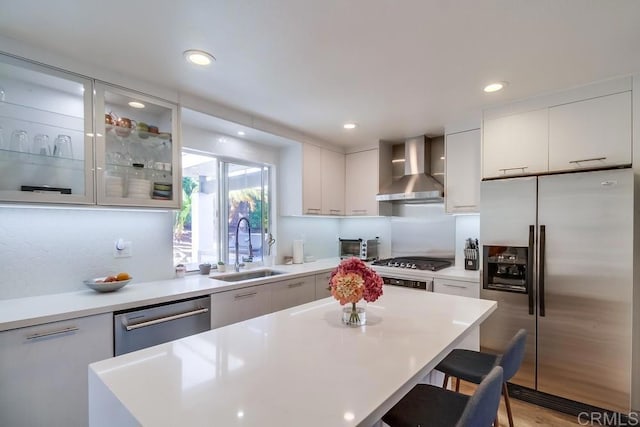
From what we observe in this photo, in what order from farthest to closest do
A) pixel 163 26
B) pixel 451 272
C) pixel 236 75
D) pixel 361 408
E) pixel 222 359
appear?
pixel 451 272
pixel 236 75
pixel 163 26
pixel 222 359
pixel 361 408

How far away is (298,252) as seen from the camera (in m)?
3.60

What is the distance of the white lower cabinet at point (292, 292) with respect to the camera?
2723mm

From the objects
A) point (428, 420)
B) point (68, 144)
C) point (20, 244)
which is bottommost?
point (428, 420)

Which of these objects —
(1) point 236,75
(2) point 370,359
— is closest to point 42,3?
(1) point 236,75

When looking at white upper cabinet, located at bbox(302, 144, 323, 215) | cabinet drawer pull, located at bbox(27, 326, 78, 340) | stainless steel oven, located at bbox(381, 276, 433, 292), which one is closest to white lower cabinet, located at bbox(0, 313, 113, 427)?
cabinet drawer pull, located at bbox(27, 326, 78, 340)

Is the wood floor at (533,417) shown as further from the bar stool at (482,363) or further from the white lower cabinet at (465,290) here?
the bar stool at (482,363)

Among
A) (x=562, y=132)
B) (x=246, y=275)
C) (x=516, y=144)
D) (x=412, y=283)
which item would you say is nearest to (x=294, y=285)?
(x=246, y=275)

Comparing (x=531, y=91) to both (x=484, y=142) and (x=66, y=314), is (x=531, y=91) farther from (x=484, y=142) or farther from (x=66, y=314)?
(x=66, y=314)

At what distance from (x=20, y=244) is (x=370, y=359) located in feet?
7.21

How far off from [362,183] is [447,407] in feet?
9.11

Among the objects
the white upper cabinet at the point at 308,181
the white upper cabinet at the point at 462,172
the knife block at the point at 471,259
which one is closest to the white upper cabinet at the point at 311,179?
the white upper cabinet at the point at 308,181

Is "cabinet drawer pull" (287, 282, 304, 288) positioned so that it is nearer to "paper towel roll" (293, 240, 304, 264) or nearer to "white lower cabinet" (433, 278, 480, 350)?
"paper towel roll" (293, 240, 304, 264)

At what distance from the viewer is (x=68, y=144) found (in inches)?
72.9

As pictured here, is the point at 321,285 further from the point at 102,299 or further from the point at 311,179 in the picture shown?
the point at 102,299
